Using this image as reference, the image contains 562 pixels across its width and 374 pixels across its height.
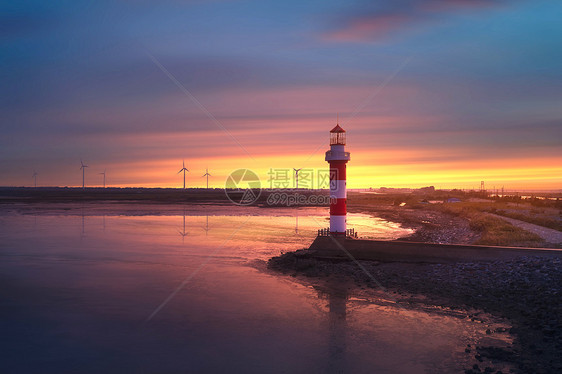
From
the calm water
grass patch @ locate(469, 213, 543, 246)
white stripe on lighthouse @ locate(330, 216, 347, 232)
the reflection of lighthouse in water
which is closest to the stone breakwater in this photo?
the calm water

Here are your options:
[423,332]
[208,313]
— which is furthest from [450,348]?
[208,313]

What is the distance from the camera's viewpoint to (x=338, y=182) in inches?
888

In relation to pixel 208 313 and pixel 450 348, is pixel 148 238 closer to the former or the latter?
pixel 208 313

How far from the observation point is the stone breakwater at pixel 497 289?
9.93 m

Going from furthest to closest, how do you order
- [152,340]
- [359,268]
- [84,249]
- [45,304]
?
[84,249], [359,268], [45,304], [152,340]

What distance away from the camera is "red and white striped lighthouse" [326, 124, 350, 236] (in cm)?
2253

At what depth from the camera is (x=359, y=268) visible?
65.9 feet

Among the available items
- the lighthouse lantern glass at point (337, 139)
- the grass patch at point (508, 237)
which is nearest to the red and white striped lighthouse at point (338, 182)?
the lighthouse lantern glass at point (337, 139)

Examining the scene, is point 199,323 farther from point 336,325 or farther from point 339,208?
point 339,208

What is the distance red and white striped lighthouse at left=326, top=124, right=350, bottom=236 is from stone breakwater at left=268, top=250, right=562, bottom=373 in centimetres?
247


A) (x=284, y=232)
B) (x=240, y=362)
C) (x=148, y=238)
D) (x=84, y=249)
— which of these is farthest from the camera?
(x=284, y=232)

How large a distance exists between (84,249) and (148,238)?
236 inches

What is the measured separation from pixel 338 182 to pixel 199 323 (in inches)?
483

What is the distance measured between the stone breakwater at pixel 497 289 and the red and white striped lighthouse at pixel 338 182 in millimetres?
2470
